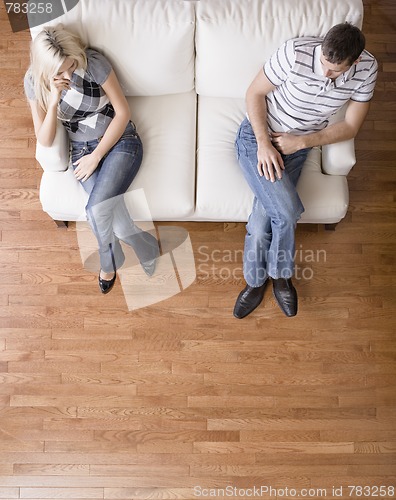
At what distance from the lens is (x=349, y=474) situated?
91.7 inches

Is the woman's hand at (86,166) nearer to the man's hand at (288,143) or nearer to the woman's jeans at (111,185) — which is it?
the woman's jeans at (111,185)

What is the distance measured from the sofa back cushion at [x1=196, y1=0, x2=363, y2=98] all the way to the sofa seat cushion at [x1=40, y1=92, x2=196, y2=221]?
0.30 metres

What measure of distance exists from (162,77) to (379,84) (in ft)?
3.84

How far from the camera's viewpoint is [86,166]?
2170 millimetres

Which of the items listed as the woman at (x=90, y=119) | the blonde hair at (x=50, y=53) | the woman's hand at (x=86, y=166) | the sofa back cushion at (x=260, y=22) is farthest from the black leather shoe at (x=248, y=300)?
the blonde hair at (x=50, y=53)

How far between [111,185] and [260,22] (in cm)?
82

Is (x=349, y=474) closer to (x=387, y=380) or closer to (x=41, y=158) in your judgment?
(x=387, y=380)

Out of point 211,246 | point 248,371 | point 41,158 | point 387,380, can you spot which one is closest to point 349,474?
point 387,380

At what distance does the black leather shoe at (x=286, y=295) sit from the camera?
2.39 meters

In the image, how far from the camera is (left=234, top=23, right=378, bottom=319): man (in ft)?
6.50

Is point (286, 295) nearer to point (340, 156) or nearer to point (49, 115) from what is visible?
point (340, 156)

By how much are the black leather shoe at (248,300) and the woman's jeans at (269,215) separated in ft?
0.19

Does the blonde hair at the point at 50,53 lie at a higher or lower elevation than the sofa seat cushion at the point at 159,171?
higher

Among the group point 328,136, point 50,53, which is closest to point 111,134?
point 50,53
